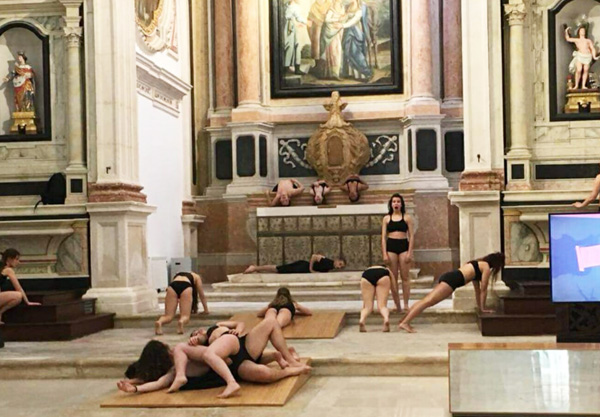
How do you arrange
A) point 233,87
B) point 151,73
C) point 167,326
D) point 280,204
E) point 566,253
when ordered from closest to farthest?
point 566,253, point 167,326, point 151,73, point 280,204, point 233,87

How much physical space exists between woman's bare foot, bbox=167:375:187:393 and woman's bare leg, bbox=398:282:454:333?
362cm

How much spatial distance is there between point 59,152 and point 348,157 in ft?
18.3

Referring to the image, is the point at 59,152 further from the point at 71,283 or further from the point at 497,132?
Answer: the point at 497,132

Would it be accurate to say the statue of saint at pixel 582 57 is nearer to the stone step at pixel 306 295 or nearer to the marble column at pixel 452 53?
the stone step at pixel 306 295

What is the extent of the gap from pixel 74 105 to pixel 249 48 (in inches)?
210

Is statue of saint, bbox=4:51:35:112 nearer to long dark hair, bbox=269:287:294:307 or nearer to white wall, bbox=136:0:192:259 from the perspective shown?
white wall, bbox=136:0:192:259

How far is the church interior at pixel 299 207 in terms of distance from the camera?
7766mm

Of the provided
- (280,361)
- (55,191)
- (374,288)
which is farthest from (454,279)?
(55,191)

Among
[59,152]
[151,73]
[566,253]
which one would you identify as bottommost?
[566,253]

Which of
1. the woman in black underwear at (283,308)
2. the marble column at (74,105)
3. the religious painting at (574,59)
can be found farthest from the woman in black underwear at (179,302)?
the religious painting at (574,59)

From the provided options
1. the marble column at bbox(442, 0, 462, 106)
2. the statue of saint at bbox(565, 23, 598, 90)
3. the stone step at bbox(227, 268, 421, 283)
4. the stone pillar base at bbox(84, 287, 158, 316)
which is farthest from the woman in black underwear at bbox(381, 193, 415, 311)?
the marble column at bbox(442, 0, 462, 106)

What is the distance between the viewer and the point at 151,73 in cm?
1497

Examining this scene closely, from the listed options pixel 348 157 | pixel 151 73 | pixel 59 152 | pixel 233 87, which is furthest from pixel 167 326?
pixel 233 87

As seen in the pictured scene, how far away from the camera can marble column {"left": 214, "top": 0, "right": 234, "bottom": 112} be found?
17.7 meters
